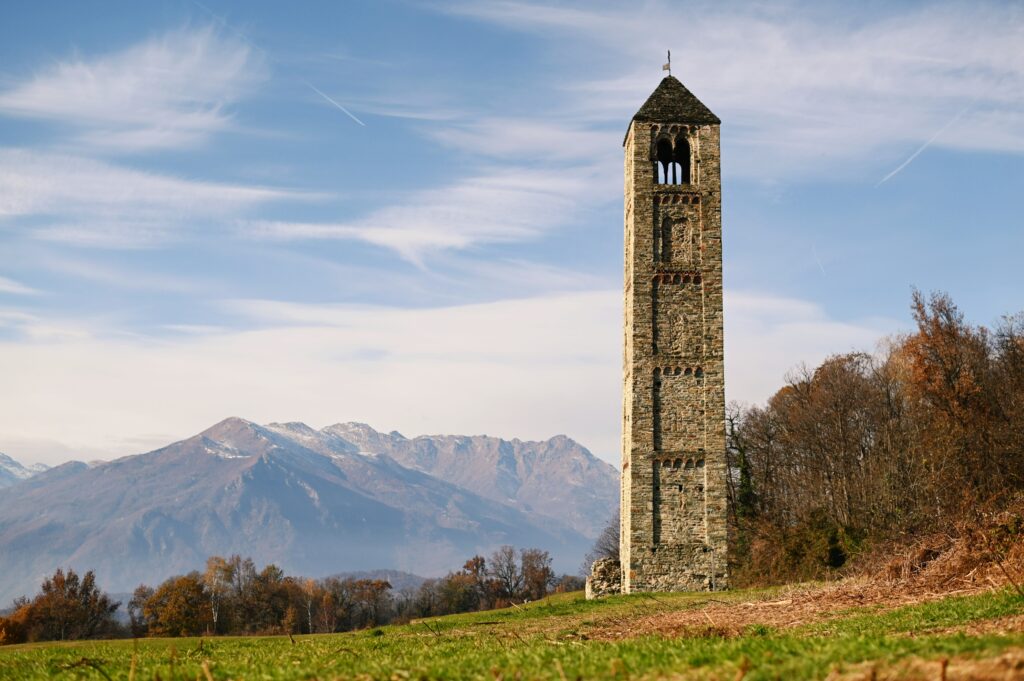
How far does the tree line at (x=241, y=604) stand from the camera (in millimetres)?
71750

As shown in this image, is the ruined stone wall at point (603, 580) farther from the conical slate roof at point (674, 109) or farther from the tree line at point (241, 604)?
the tree line at point (241, 604)

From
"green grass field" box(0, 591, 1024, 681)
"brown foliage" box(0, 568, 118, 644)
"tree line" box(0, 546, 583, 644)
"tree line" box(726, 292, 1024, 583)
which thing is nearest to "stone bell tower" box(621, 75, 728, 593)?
"tree line" box(726, 292, 1024, 583)

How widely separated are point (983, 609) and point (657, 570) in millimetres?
20594

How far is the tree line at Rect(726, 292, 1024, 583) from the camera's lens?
36.0 meters

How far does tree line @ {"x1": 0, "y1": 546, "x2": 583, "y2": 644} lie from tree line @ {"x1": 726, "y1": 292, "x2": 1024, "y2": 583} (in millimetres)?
36347

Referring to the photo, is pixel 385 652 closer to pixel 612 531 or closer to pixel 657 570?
pixel 657 570

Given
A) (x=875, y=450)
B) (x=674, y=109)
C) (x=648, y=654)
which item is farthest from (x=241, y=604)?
(x=648, y=654)

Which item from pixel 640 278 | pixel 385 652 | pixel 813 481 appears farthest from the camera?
pixel 813 481

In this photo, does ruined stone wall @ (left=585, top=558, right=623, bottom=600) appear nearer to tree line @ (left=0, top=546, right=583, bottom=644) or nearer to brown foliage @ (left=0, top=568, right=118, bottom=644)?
tree line @ (left=0, top=546, right=583, bottom=644)

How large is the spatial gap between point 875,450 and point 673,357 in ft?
76.8

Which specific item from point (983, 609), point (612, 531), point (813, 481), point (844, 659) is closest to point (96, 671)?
point (844, 659)

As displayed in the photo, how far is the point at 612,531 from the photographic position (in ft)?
271

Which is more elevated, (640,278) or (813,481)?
(640,278)

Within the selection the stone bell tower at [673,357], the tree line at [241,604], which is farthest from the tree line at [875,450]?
the tree line at [241,604]
